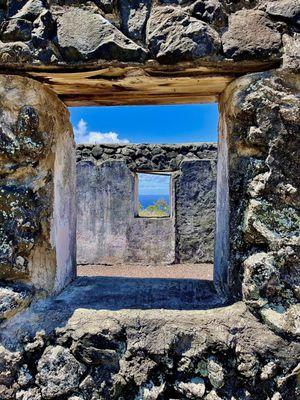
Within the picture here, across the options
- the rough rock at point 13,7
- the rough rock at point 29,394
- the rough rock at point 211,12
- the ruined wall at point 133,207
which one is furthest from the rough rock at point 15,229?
the ruined wall at point 133,207

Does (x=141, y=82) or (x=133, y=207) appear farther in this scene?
(x=133, y=207)

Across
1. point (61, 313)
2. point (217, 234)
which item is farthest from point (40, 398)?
point (217, 234)

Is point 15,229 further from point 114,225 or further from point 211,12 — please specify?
point 114,225

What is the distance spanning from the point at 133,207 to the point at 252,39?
6.10 metres

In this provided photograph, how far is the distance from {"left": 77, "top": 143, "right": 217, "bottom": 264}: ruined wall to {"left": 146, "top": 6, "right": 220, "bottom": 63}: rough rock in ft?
19.0

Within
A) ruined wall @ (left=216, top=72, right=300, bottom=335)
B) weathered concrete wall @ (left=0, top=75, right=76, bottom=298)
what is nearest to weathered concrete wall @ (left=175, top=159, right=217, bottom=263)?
weathered concrete wall @ (left=0, top=75, right=76, bottom=298)

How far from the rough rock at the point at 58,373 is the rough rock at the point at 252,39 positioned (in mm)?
1304

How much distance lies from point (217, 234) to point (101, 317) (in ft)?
2.53

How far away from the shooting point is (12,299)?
1.42 m

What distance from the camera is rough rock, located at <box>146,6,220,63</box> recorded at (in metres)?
1.34

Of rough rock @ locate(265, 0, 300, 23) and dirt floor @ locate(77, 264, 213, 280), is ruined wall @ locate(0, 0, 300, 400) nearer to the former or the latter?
rough rock @ locate(265, 0, 300, 23)

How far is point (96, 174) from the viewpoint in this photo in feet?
24.2

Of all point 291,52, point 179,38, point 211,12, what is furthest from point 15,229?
point 291,52

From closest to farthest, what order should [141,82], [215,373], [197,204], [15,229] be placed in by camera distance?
[215,373]
[15,229]
[141,82]
[197,204]
